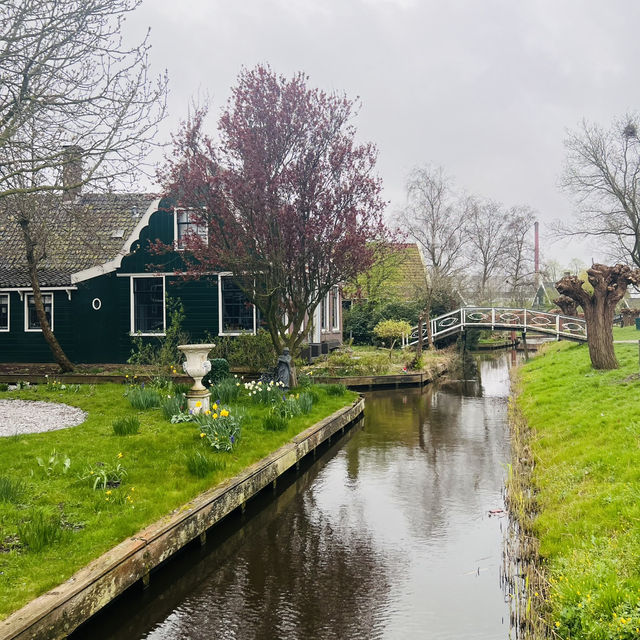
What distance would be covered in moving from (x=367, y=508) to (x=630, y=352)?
13205 millimetres

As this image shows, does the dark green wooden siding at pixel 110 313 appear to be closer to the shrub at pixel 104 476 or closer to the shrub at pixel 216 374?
the shrub at pixel 216 374

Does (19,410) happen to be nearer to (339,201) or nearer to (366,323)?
(339,201)

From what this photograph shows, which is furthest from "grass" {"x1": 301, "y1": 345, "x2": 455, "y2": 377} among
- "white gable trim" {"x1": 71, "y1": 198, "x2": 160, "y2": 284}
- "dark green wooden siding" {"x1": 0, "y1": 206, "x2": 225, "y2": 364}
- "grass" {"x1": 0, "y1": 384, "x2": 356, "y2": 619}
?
"grass" {"x1": 0, "y1": 384, "x2": 356, "y2": 619}

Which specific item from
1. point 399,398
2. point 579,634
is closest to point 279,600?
point 579,634

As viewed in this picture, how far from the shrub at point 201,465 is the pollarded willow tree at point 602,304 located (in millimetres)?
10665

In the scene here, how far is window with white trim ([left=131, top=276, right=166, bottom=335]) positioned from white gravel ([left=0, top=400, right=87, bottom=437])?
7654 millimetres

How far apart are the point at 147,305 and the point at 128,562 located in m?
16.0

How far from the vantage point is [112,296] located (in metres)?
20.8

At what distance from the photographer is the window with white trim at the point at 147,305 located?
20547mm

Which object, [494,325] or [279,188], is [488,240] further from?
[279,188]

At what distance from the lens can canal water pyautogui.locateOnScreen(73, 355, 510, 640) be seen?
5.14 meters

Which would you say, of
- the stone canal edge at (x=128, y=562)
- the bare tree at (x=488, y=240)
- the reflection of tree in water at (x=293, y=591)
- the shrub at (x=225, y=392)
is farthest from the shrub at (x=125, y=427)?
the bare tree at (x=488, y=240)

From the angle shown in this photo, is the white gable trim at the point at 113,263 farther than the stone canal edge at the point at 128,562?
Yes

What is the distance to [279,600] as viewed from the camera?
554cm
